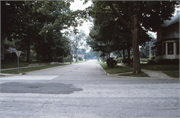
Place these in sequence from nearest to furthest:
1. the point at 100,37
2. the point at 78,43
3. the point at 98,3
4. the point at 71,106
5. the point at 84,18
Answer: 1. the point at 71,106
2. the point at 98,3
3. the point at 84,18
4. the point at 100,37
5. the point at 78,43

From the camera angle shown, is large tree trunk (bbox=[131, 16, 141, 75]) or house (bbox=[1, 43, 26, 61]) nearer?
large tree trunk (bbox=[131, 16, 141, 75])

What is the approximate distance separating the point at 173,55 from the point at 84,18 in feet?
55.6

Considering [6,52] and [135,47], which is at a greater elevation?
[6,52]

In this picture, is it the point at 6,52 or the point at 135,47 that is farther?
the point at 6,52

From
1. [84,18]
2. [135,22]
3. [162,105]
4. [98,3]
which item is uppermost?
[98,3]

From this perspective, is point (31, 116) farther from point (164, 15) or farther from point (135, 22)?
point (164, 15)

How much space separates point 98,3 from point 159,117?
1285 centimetres

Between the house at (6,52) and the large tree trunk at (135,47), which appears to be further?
the house at (6,52)

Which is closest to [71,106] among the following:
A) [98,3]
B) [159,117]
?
[159,117]

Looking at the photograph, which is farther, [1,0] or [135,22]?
[1,0]

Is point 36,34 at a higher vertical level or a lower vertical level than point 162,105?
higher

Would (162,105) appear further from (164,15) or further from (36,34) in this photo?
(36,34)

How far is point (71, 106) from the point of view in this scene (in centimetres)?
430

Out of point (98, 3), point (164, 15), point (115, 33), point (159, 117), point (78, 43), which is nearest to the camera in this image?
point (159, 117)
